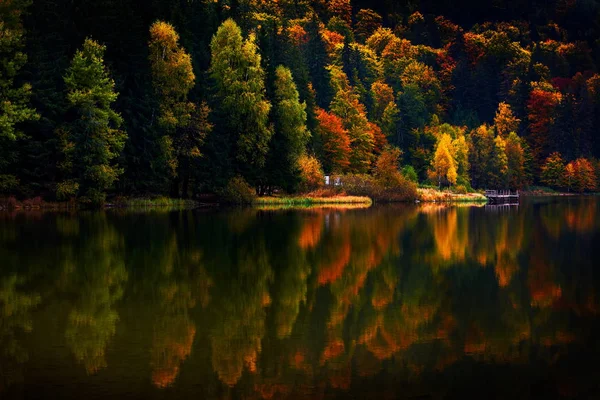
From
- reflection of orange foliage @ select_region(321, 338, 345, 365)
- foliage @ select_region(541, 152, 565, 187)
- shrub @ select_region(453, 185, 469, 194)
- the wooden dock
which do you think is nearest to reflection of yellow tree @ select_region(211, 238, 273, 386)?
reflection of orange foliage @ select_region(321, 338, 345, 365)

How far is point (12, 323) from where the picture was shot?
50.1 ft

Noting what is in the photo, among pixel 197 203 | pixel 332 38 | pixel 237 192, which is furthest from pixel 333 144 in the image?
pixel 332 38

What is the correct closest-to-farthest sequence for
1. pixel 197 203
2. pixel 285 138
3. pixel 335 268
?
pixel 335 268 → pixel 197 203 → pixel 285 138

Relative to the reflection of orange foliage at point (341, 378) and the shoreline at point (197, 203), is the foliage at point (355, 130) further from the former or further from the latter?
the reflection of orange foliage at point (341, 378)

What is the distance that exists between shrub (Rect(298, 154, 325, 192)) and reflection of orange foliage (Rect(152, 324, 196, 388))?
199ft

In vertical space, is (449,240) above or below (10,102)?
below

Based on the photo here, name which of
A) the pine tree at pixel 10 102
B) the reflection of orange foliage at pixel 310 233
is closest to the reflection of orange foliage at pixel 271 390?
the reflection of orange foliage at pixel 310 233

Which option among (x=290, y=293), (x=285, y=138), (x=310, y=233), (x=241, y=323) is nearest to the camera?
(x=241, y=323)

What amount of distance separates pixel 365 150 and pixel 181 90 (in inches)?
1671

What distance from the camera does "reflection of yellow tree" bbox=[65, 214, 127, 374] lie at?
43.5 ft

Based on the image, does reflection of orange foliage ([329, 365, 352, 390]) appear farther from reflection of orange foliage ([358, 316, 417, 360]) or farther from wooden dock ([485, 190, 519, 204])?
wooden dock ([485, 190, 519, 204])

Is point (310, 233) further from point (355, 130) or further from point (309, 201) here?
point (355, 130)

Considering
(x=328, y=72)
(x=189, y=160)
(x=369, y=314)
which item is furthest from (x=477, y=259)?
(x=328, y=72)

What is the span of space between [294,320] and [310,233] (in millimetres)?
21447
